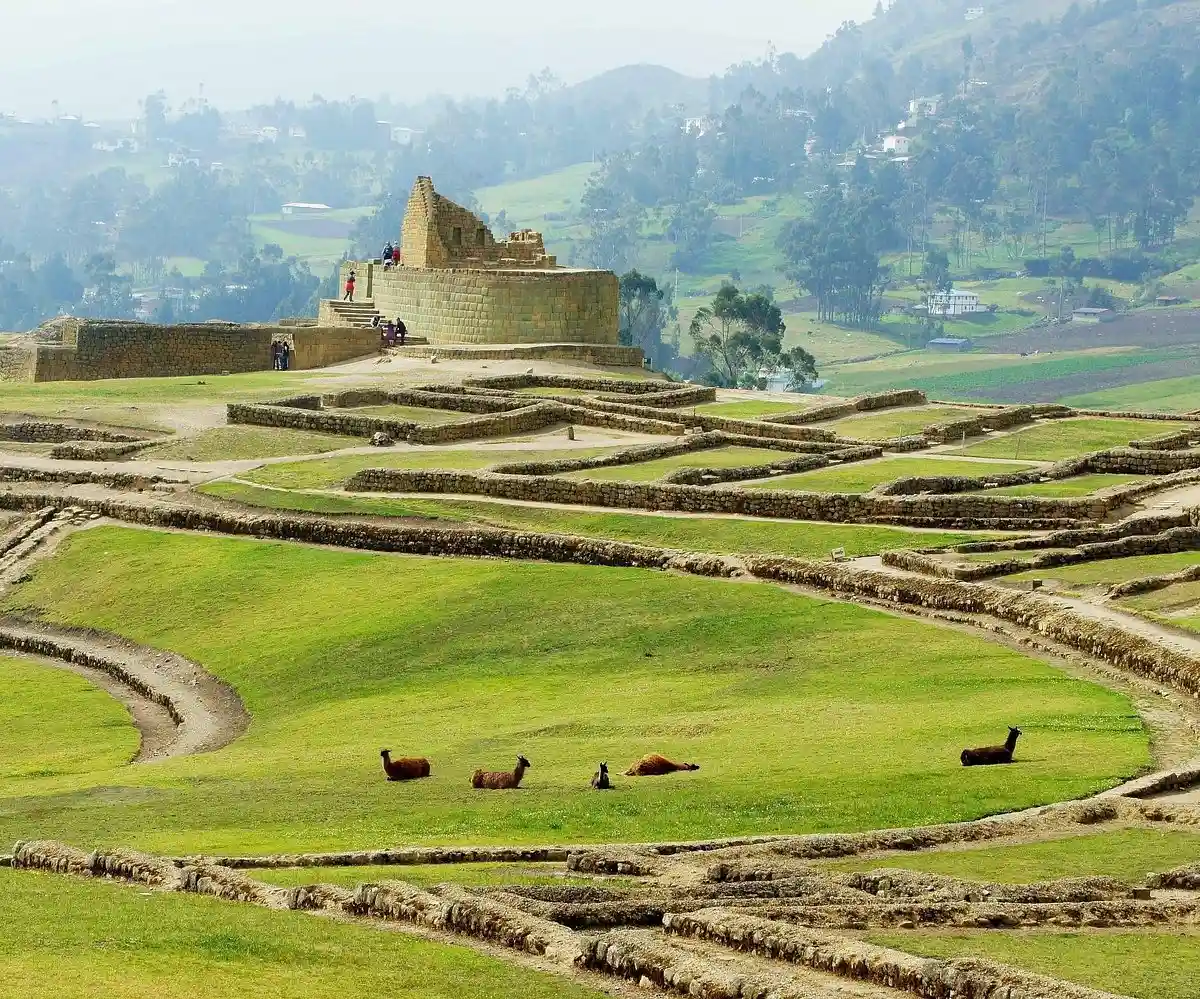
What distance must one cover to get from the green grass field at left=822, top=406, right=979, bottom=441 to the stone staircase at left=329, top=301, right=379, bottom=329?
65.9ft

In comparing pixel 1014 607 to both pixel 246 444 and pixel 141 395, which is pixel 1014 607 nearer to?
pixel 246 444

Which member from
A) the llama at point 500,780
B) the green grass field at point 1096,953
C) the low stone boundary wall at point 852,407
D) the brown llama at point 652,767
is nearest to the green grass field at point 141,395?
the low stone boundary wall at point 852,407

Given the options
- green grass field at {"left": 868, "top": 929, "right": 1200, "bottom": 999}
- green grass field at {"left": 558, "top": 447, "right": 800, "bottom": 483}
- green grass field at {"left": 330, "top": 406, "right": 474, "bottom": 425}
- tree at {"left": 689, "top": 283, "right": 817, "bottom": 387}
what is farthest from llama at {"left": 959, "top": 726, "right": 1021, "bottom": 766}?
tree at {"left": 689, "top": 283, "right": 817, "bottom": 387}

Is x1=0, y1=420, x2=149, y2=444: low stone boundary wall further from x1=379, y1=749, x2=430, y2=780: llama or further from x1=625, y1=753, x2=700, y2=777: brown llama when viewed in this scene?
x1=625, y1=753, x2=700, y2=777: brown llama

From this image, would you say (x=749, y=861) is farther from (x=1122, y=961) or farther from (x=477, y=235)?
(x=477, y=235)

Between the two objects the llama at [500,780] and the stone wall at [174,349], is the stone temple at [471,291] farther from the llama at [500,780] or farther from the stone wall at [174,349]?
the llama at [500,780]

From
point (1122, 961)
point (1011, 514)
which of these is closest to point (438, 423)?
point (1011, 514)

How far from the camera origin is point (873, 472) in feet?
143

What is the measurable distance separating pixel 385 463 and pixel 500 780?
2287cm

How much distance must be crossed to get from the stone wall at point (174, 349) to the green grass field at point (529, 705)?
25.9m

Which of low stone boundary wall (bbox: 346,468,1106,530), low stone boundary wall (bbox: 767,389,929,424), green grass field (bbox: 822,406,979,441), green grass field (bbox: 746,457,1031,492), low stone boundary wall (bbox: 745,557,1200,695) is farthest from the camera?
low stone boundary wall (bbox: 767,389,929,424)

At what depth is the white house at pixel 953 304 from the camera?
182 metres

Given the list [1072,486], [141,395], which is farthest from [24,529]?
[1072,486]

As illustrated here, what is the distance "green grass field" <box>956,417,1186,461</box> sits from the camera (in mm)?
48094
